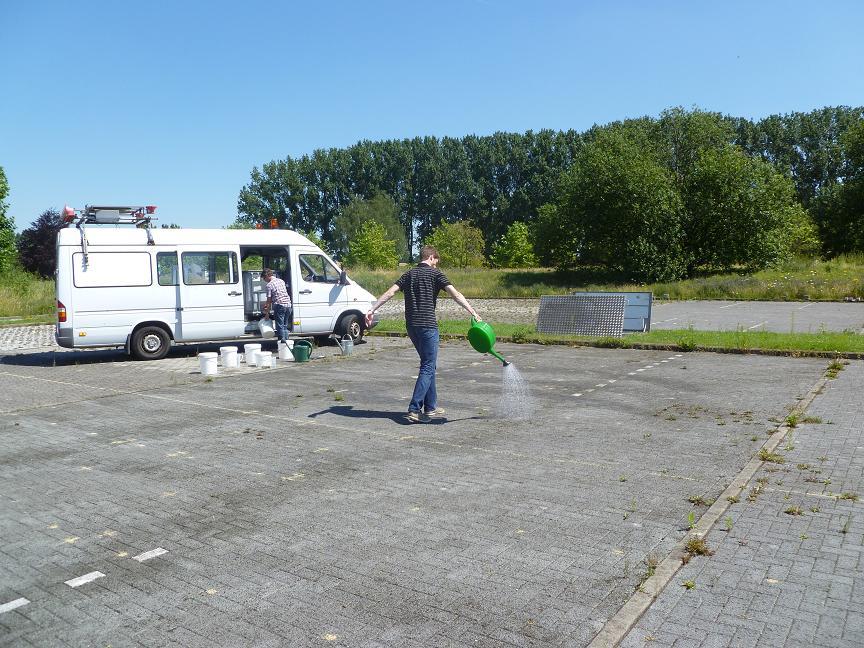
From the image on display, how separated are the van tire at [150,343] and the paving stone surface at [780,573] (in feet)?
41.4

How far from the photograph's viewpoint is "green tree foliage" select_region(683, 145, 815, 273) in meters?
43.1

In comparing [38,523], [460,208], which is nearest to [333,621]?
[38,523]

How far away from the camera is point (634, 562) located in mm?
4555

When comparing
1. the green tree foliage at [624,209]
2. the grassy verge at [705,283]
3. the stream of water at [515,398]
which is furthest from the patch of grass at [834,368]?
the green tree foliage at [624,209]

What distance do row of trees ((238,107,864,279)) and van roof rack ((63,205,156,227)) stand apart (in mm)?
15160

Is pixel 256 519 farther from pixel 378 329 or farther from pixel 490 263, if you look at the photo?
pixel 490 263

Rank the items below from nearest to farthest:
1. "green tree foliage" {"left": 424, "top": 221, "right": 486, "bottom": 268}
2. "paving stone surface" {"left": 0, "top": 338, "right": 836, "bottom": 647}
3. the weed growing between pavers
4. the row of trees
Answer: "paving stone surface" {"left": 0, "top": 338, "right": 836, "bottom": 647}
the weed growing between pavers
the row of trees
"green tree foliage" {"left": 424, "top": 221, "right": 486, "bottom": 268}

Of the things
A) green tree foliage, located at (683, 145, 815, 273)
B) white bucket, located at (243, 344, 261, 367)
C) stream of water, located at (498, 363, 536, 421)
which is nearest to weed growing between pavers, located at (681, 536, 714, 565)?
stream of water, located at (498, 363, 536, 421)

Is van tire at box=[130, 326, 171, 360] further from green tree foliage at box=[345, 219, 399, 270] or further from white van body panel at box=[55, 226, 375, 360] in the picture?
green tree foliage at box=[345, 219, 399, 270]

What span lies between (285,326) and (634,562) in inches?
476

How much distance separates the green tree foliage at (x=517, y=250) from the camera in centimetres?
8119

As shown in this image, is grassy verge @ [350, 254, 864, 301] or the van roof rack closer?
the van roof rack

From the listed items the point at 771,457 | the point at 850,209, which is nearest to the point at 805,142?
the point at 850,209

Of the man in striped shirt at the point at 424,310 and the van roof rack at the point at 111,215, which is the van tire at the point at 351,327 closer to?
the van roof rack at the point at 111,215
